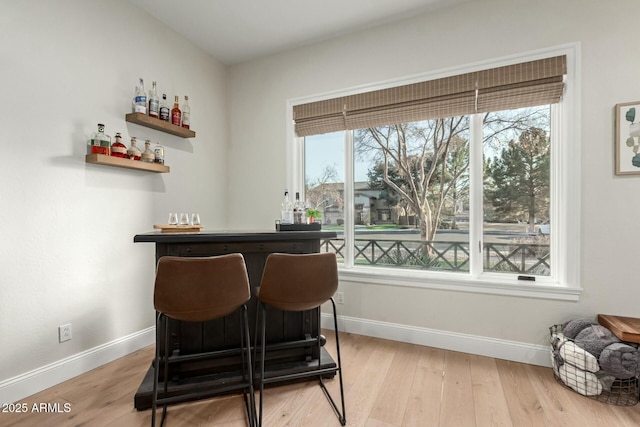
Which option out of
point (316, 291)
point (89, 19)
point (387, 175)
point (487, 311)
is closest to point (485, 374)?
point (487, 311)

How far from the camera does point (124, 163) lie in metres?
2.33

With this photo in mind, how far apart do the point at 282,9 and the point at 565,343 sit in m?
3.34

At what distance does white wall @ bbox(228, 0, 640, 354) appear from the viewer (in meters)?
2.08

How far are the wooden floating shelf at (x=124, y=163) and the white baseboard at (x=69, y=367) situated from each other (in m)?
1.42

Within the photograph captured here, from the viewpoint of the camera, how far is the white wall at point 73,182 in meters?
1.87

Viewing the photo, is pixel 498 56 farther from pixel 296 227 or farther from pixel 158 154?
pixel 158 154

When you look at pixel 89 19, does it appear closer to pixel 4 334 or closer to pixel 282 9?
pixel 282 9

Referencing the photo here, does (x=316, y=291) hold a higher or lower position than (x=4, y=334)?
higher

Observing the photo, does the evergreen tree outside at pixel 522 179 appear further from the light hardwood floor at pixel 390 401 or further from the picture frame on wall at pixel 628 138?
the light hardwood floor at pixel 390 401

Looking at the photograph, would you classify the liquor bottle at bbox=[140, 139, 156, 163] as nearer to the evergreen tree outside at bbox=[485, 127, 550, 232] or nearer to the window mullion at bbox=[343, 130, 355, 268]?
the window mullion at bbox=[343, 130, 355, 268]

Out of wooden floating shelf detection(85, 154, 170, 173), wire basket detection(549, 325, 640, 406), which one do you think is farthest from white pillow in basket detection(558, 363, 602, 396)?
wooden floating shelf detection(85, 154, 170, 173)

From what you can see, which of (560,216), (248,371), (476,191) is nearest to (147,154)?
(248,371)

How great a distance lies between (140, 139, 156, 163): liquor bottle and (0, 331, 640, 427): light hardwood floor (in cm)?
165

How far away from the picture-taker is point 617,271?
209cm
